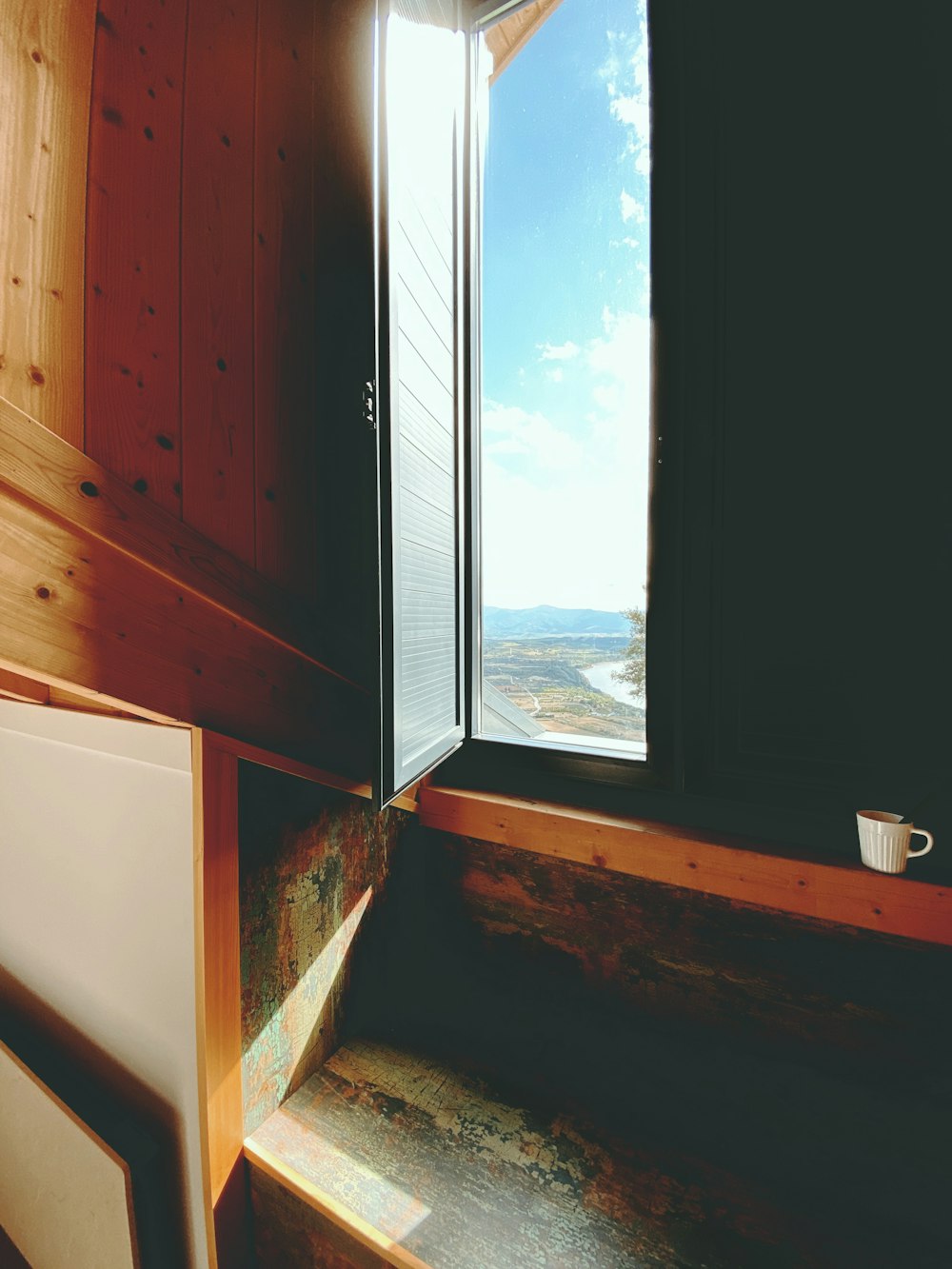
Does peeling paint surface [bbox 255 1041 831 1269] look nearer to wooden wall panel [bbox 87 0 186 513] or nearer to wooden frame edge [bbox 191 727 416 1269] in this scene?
wooden frame edge [bbox 191 727 416 1269]

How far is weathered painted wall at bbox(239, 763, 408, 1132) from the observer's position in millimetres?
1114

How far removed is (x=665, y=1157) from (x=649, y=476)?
1513mm

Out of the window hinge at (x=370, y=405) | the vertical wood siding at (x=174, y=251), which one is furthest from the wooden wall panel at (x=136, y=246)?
the window hinge at (x=370, y=405)

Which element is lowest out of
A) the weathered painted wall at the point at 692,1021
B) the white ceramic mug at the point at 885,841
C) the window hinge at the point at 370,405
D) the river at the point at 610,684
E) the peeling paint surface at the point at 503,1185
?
the peeling paint surface at the point at 503,1185

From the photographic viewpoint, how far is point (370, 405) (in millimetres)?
956

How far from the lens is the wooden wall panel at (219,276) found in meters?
0.98

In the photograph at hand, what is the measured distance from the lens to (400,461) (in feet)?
3.47

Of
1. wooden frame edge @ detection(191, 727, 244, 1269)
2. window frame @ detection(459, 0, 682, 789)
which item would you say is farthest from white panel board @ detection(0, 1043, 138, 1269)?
window frame @ detection(459, 0, 682, 789)

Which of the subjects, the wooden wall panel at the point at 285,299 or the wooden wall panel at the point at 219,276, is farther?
the wooden wall panel at the point at 285,299

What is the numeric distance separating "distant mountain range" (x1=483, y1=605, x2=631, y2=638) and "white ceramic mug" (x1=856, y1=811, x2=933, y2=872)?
2.19 feet

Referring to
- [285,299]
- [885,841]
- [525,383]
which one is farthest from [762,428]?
[285,299]

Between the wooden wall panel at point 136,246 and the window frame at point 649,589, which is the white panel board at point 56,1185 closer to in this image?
the window frame at point 649,589

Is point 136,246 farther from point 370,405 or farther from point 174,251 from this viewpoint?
point 370,405

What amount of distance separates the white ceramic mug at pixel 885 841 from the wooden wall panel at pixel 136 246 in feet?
4.90
